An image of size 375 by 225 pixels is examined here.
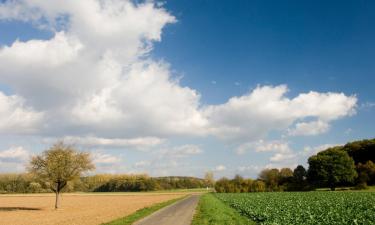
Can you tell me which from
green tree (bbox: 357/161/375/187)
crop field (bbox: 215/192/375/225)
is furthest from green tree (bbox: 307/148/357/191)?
crop field (bbox: 215/192/375/225)

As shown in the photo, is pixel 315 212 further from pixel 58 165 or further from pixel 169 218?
pixel 58 165

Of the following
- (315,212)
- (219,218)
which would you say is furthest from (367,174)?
(219,218)

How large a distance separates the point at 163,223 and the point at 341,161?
84.3 metres

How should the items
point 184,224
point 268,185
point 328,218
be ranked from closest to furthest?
point 328,218
point 184,224
point 268,185

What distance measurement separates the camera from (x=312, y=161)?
10938cm

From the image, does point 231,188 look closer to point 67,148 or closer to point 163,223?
point 67,148

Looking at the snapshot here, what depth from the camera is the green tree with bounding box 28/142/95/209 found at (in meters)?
60.6

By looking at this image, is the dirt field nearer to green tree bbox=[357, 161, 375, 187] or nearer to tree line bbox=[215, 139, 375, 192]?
tree line bbox=[215, 139, 375, 192]

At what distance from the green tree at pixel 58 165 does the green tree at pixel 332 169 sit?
69.2 m

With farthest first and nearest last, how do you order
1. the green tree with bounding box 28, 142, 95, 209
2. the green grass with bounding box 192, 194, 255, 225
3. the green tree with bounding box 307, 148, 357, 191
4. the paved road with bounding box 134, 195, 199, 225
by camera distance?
the green tree with bounding box 307, 148, 357, 191 < the green tree with bounding box 28, 142, 95, 209 < the paved road with bounding box 134, 195, 199, 225 < the green grass with bounding box 192, 194, 255, 225

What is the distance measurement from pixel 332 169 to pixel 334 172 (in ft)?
3.69

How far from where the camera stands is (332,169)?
103 metres

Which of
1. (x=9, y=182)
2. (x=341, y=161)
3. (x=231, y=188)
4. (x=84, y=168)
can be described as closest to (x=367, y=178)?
(x=341, y=161)

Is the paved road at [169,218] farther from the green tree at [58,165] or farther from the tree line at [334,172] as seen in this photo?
the tree line at [334,172]
